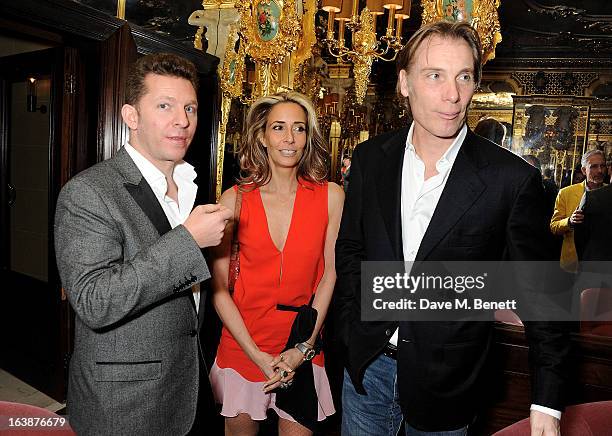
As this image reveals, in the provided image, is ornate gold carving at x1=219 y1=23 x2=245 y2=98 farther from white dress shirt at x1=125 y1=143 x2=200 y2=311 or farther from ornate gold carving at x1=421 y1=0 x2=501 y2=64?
white dress shirt at x1=125 y1=143 x2=200 y2=311

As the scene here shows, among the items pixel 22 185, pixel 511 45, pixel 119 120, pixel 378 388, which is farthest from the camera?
pixel 511 45

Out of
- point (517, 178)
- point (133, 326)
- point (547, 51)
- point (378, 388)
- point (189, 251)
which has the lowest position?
point (378, 388)

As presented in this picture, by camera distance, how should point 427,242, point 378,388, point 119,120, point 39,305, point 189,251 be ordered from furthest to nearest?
point 39,305, point 119,120, point 378,388, point 427,242, point 189,251

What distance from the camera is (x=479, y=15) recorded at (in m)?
3.12

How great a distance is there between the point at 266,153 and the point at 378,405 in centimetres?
118

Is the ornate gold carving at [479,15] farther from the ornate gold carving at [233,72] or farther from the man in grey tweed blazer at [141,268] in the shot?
the man in grey tweed blazer at [141,268]

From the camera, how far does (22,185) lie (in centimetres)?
476

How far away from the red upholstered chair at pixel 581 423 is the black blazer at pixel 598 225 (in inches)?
137

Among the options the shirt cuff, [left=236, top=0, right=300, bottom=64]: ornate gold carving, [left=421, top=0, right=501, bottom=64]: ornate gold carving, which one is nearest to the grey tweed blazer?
the shirt cuff

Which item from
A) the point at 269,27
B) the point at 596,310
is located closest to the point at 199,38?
the point at 269,27

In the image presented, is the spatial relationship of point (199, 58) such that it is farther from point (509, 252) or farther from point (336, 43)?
point (509, 252)

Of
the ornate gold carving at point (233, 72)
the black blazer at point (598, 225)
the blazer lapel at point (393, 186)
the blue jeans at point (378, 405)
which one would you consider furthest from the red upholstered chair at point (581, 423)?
the ornate gold carving at point (233, 72)

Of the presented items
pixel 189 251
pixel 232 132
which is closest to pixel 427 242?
pixel 189 251

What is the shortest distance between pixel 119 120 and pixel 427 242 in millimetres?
2559
